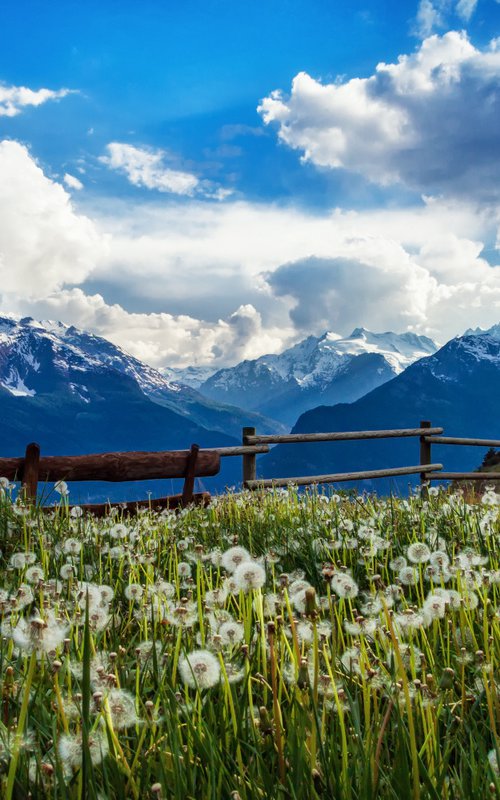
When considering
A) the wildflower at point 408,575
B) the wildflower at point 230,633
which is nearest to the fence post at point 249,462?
the wildflower at point 408,575

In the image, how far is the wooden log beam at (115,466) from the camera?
24.7 ft

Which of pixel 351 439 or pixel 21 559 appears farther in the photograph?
pixel 351 439

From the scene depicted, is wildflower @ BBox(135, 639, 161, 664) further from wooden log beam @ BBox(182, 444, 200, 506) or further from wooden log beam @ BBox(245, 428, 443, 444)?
wooden log beam @ BBox(245, 428, 443, 444)

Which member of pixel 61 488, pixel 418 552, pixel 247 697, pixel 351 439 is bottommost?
pixel 247 697

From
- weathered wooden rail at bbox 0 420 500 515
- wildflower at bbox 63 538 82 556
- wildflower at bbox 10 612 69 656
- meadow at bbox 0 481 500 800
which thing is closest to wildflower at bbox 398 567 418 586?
meadow at bbox 0 481 500 800

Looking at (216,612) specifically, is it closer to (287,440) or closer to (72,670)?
(72,670)

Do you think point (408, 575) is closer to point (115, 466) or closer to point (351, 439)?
point (115, 466)

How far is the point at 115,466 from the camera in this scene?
8.16 meters

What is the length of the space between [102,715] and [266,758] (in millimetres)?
494

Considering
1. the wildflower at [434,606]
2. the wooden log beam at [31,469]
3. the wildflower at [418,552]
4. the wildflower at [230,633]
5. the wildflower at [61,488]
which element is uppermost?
the wooden log beam at [31,469]

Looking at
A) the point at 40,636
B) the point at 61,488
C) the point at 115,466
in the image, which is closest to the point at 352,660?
the point at 40,636

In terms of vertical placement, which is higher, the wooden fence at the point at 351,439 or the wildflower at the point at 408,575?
the wooden fence at the point at 351,439

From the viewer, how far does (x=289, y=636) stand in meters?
2.22

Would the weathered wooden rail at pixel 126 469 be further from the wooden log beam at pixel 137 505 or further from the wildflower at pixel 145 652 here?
the wildflower at pixel 145 652
